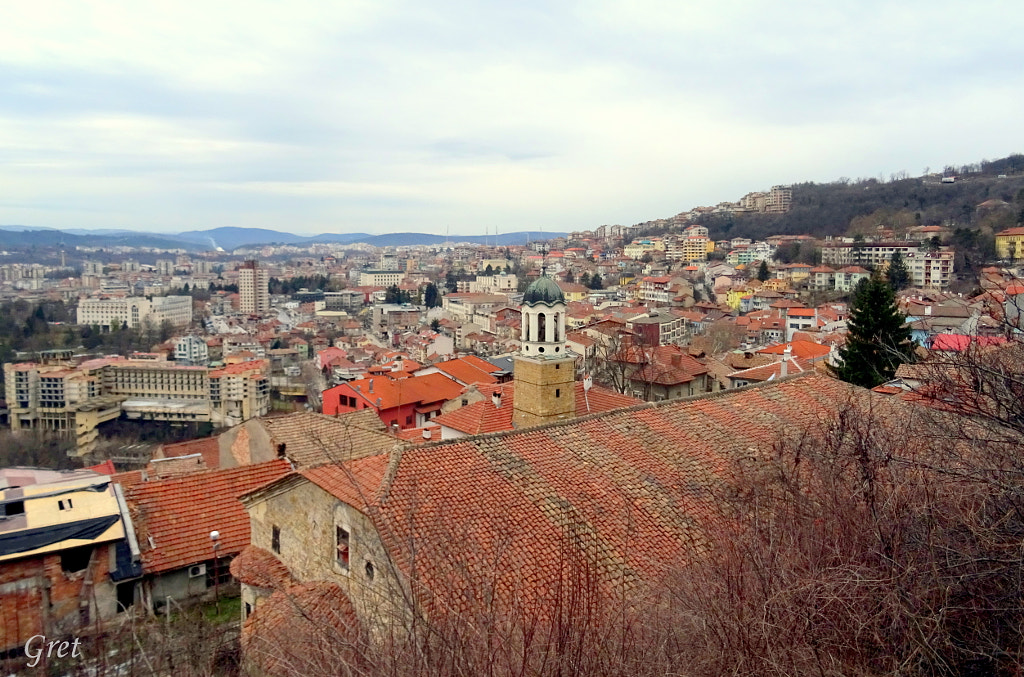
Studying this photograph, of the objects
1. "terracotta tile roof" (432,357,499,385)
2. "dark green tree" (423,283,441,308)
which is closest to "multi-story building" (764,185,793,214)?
"dark green tree" (423,283,441,308)

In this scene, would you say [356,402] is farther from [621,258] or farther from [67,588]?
[621,258]

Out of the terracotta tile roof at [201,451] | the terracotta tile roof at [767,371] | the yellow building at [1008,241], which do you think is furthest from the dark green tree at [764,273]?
the terracotta tile roof at [201,451]

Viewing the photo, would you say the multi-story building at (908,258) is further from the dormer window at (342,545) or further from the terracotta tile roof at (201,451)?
the dormer window at (342,545)

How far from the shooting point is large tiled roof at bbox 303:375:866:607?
21.6ft

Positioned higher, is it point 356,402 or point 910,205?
point 910,205

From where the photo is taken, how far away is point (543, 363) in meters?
14.7

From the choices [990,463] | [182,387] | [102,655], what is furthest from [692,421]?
[182,387]

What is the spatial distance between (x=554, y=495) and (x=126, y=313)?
364 feet

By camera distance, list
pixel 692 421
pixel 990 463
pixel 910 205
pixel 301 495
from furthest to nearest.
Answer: pixel 910 205 < pixel 692 421 < pixel 301 495 < pixel 990 463

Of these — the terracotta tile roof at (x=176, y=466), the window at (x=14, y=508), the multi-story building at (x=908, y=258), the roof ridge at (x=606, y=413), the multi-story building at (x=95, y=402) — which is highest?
the multi-story building at (x=908, y=258)

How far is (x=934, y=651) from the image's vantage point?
12.4ft

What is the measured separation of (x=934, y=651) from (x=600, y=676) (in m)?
1.81

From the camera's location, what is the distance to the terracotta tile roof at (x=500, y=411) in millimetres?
15703

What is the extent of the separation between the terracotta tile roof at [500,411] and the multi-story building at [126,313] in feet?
300
